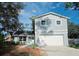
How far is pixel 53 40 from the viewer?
1001 cm

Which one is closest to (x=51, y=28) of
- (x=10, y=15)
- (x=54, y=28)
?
(x=54, y=28)

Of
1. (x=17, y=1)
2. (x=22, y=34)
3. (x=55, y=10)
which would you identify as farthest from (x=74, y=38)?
(x=17, y=1)

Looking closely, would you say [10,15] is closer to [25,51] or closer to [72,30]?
[25,51]

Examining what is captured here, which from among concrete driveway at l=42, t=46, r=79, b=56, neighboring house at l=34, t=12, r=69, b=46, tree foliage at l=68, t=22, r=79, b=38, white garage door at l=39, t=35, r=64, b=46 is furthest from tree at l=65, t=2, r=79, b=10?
concrete driveway at l=42, t=46, r=79, b=56

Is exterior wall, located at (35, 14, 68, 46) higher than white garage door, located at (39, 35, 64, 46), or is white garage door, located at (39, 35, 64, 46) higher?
exterior wall, located at (35, 14, 68, 46)

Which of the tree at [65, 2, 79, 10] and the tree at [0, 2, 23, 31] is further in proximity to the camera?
the tree at [65, 2, 79, 10]

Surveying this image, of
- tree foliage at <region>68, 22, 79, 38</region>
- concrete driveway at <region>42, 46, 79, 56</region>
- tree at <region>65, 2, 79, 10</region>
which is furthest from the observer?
tree at <region>65, 2, 79, 10</region>

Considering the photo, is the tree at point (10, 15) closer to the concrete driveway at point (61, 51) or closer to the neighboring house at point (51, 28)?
the neighboring house at point (51, 28)

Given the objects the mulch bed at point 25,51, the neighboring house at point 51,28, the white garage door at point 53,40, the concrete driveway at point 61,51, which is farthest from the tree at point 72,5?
the mulch bed at point 25,51

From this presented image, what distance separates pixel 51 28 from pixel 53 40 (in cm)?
54

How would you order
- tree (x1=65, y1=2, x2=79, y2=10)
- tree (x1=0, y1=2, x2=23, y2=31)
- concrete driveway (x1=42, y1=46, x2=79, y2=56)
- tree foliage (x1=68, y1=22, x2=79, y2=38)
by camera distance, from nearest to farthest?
1. concrete driveway (x1=42, y1=46, x2=79, y2=56)
2. tree foliage (x1=68, y1=22, x2=79, y2=38)
3. tree (x1=0, y1=2, x2=23, y2=31)
4. tree (x1=65, y1=2, x2=79, y2=10)

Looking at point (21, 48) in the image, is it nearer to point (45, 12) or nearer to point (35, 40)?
point (35, 40)

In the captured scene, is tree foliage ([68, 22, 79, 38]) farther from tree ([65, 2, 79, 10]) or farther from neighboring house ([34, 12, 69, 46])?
tree ([65, 2, 79, 10])

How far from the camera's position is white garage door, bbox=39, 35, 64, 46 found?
9906mm
